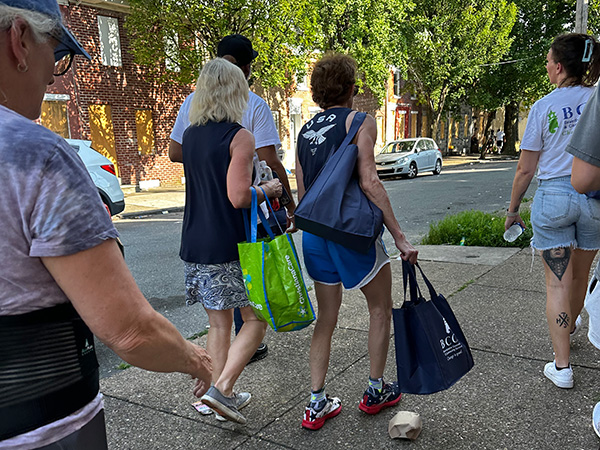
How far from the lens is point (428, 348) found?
256 cm

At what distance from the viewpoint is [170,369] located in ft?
4.44

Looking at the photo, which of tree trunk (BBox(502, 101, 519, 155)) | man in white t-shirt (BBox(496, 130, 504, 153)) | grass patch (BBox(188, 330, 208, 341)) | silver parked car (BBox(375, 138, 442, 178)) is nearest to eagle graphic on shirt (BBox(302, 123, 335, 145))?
grass patch (BBox(188, 330, 208, 341))

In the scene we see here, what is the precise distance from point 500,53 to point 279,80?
52.3 feet

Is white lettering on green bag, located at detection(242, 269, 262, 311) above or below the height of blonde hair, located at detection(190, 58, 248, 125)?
below

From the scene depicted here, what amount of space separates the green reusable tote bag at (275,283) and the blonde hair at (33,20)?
1553 millimetres

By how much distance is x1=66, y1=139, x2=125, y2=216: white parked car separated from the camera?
816 cm

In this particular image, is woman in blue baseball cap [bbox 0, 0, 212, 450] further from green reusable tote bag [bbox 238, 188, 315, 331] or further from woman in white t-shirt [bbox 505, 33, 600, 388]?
woman in white t-shirt [bbox 505, 33, 600, 388]

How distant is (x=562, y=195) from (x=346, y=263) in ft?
4.61

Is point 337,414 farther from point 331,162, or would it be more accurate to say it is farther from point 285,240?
point 331,162

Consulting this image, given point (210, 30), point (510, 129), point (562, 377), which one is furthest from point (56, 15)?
point (510, 129)

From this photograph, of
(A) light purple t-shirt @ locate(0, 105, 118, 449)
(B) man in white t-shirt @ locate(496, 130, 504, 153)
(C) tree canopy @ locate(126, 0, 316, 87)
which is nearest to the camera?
(A) light purple t-shirt @ locate(0, 105, 118, 449)

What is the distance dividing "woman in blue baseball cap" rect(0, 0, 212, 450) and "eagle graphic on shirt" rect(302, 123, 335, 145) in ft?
5.44

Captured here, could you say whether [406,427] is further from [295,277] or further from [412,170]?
[412,170]

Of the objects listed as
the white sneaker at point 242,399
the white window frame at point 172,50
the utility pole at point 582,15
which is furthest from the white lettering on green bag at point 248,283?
the white window frame at point 172,50
